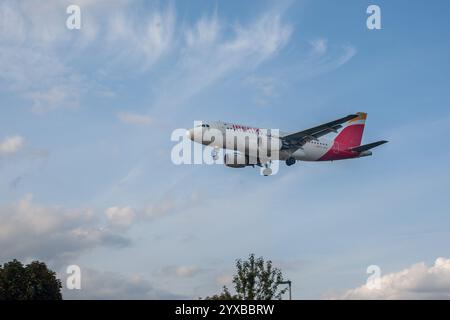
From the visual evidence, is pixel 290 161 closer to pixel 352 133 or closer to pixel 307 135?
pixel 307 135

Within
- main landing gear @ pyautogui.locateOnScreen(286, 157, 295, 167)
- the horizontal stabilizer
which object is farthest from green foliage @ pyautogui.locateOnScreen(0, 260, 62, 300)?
the horizontal stabilizer

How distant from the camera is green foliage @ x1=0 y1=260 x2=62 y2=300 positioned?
71.2 m

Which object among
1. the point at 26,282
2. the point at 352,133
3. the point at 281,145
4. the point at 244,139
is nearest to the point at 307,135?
the point at 281,145

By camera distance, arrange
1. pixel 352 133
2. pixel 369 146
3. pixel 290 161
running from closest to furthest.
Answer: pixel 369 146, pixel 290 161, pixel 352 133

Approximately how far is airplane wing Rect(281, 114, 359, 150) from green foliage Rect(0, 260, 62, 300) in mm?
32398

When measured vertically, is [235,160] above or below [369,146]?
below

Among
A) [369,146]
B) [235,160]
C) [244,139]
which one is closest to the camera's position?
[244,139]

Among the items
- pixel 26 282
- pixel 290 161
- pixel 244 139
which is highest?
pixel 244 139

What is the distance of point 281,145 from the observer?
69.7 metres

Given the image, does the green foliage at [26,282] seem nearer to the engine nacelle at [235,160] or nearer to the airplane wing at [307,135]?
the engine nacelle at [235,160]

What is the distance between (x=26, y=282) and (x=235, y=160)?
94.1 ft
